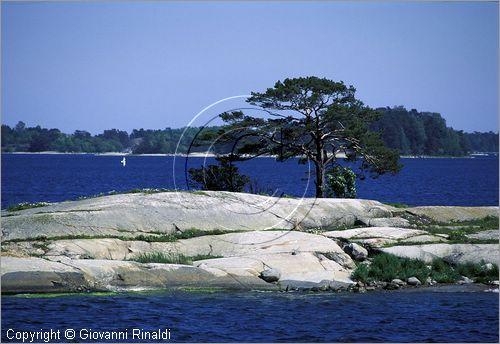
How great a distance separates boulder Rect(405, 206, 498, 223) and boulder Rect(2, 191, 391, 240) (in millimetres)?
1652

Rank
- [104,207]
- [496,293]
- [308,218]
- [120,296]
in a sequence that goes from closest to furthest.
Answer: [120,296] → [496,293] → [104,207] → [308,218]

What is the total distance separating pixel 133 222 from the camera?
110 feet

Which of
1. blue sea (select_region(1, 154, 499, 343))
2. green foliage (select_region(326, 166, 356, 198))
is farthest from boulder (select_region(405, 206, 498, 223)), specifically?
blue sea (select_region(1, 154, 499, 343))

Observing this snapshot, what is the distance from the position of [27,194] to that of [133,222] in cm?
5640

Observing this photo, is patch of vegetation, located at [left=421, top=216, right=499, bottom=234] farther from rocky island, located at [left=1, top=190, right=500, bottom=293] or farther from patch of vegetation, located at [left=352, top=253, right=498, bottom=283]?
patch of vegetation, located at [left=352, top=253, right=498, bottom=283]

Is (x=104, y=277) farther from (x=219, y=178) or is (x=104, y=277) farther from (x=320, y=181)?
(x=320, y=181)

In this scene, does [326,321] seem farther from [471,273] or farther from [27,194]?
[27,194]

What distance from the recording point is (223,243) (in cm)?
3231

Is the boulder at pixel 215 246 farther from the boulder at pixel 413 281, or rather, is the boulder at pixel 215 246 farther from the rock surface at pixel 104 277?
the boulder at pixel 413 281

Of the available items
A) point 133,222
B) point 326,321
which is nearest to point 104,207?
point 133,222

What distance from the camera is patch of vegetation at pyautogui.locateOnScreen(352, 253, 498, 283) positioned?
1172 inches

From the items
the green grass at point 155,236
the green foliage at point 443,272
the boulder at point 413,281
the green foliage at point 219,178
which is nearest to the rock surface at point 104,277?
the green grass at point 155,236

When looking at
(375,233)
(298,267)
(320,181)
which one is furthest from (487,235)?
(320,181)

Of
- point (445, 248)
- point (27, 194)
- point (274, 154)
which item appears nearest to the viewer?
point (445, 248)
